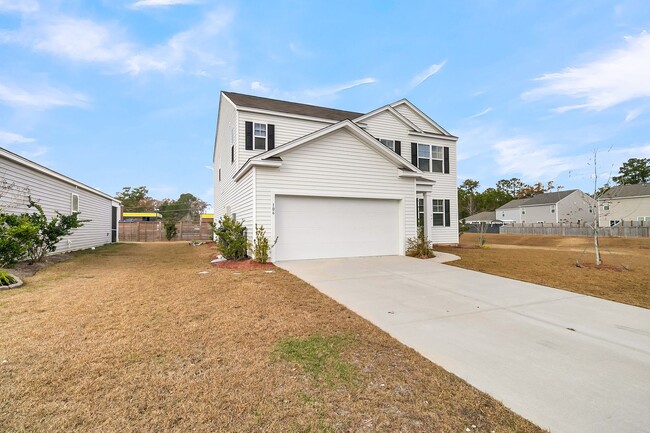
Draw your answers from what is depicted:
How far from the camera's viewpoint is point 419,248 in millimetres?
10664

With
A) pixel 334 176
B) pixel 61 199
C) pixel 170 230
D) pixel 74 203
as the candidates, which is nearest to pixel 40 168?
pixel 61 199

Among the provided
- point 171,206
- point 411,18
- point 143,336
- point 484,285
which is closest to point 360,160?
point 484,285

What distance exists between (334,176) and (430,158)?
26.3 feet

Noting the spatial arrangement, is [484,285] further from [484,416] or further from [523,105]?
[523,105]

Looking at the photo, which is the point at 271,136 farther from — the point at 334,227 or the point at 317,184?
the point at 334,227

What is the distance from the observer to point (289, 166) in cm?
951

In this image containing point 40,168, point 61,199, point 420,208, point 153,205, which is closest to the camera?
point 40,168

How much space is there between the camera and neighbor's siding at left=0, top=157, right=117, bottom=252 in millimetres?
9297

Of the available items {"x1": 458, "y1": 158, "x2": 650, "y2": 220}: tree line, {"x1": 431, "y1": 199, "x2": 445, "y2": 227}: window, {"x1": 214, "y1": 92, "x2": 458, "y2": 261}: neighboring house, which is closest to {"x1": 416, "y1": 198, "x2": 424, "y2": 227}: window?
{"x1": 214, "y1": 92, "x2": 458, "y2": 261}: neighboring house

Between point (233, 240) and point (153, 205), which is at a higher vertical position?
point (153, 205)

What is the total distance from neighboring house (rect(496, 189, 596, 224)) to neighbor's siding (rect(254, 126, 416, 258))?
36335 millimetres

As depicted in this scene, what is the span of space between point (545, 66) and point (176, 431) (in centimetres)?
1738

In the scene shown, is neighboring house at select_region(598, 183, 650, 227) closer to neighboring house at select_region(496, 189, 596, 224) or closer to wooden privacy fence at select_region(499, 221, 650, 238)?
neighboring house at select_region(496, 189, 596, 224)

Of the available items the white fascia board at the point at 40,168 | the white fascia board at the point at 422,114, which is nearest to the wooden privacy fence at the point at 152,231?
the white fascia board at the point at 40,168
